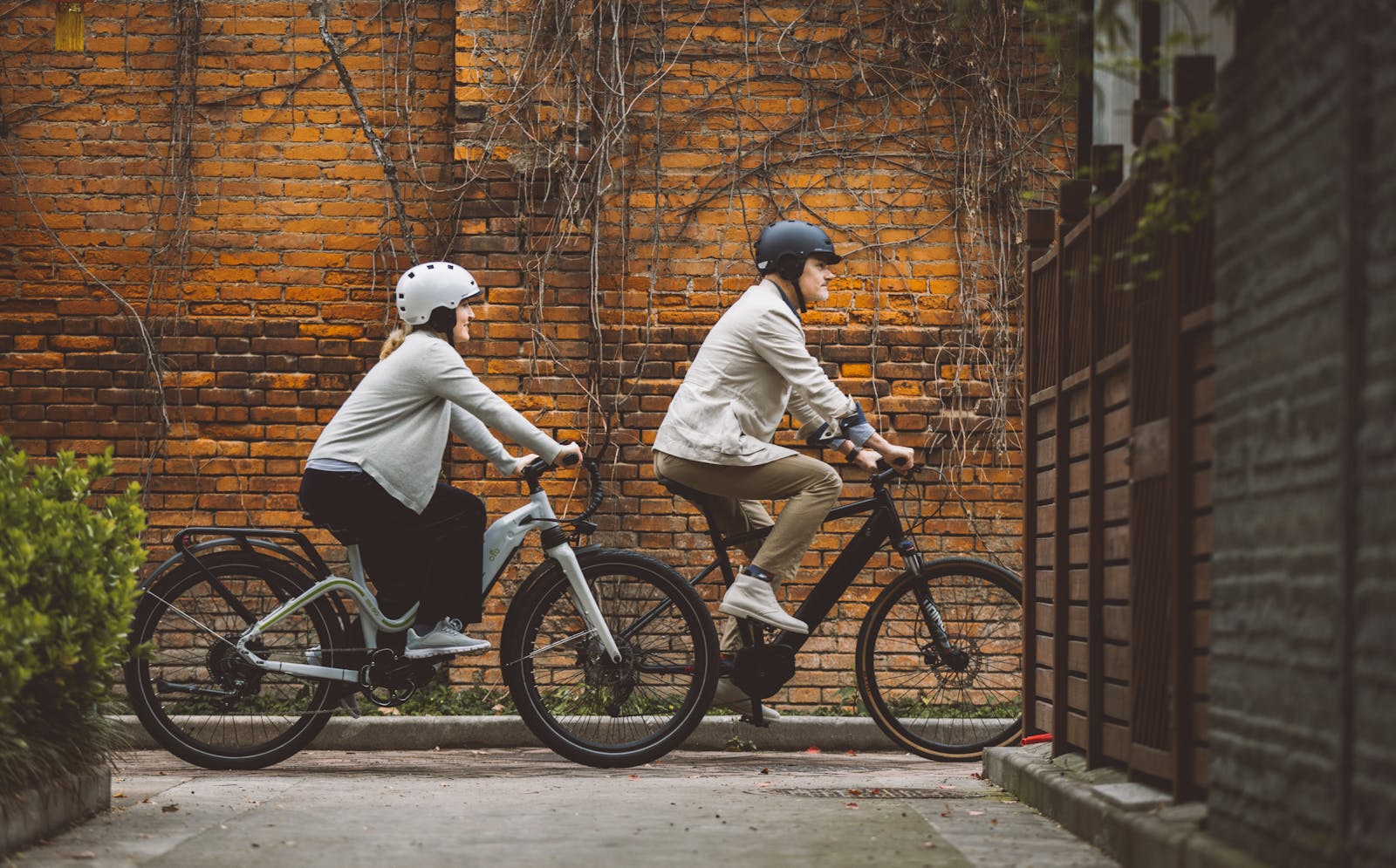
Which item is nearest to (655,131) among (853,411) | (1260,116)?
(853,411)

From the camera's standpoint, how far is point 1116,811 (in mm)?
4273

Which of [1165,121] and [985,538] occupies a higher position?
[1165,121]

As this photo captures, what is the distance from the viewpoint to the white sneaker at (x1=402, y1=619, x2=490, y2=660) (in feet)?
21.5

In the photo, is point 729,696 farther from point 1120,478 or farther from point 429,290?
point 1120,478

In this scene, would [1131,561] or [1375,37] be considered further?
[1131,561]

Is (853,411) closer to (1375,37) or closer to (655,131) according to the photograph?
(655,131)

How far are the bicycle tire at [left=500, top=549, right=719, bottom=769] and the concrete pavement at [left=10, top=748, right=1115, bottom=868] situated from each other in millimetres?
150

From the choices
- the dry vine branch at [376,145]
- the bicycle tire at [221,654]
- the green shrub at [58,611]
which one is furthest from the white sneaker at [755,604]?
the dry vine branch at [376,145]

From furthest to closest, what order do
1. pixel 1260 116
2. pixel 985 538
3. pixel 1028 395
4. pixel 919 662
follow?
pixel 985 538 < pixel 919 662 < pixel 1028 395 < pixel 1260 116

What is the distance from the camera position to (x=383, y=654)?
6516 mm

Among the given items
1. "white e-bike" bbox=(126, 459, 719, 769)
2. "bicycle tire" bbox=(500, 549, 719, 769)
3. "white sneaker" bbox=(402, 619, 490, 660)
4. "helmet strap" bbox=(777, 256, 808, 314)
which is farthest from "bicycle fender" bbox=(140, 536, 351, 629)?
"helmet strap" bbox=(777, 256, 808, 314)

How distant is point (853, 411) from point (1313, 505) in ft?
12.6

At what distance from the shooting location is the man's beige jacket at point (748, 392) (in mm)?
6824

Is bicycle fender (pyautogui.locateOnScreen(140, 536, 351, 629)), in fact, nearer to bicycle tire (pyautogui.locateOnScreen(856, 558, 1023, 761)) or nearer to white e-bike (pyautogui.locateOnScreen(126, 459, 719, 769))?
white e-bike (pyautogui.locateOnScreen(126, 459, 719, 769))
